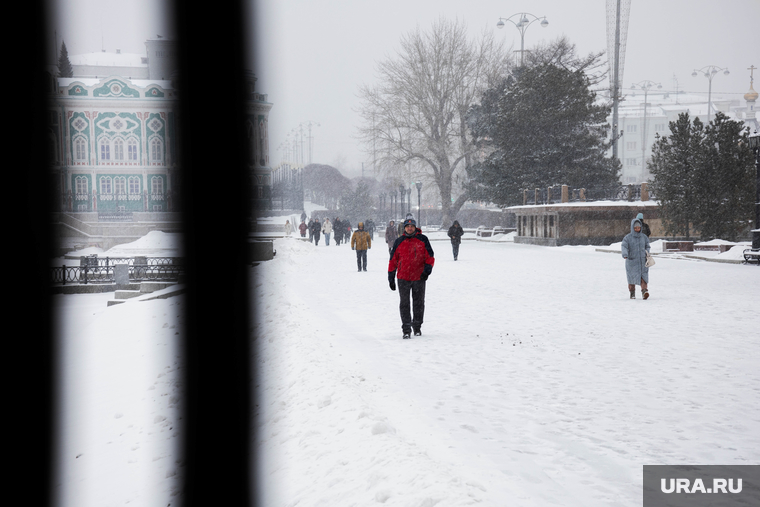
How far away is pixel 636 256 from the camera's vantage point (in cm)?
1339

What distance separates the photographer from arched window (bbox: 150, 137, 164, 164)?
2255 inches

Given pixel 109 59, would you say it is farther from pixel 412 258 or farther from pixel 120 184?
pixel 412 258

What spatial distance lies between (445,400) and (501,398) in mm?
490

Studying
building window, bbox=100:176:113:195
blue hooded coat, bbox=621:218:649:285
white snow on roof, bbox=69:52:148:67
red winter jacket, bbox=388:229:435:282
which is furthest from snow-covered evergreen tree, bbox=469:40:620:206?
white snow on roof, bbox=69:52:148:67

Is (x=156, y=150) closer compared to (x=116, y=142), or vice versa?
(x=116, y=142)

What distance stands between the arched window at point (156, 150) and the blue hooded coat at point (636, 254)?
4969cm

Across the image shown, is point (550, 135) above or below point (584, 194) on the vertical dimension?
above

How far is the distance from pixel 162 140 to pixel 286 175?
20878 mm

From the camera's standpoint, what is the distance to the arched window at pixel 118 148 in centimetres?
5662

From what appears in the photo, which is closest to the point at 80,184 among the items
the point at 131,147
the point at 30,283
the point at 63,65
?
the point at 131,147

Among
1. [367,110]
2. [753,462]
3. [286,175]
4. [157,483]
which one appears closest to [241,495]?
[157,483]

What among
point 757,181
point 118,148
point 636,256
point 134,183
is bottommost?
point 636,256

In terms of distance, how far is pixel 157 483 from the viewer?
5.81m

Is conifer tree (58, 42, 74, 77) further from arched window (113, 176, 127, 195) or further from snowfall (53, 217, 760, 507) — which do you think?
snowfall (53, 217, 760, 507)
